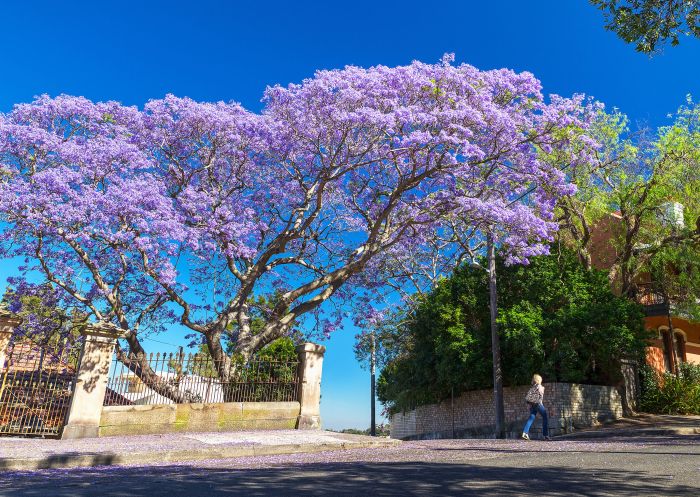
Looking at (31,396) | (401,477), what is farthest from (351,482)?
(31,396)

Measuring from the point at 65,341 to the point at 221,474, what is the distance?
13.6m

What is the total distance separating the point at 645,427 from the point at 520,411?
3945mm

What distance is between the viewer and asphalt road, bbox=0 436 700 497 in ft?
19.7

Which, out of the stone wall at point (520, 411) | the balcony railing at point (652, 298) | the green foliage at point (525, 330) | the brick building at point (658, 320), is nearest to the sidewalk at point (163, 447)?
the green foliage at point (525, 330)

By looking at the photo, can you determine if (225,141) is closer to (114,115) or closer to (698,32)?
(114,115)

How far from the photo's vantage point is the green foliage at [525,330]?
63.4 ft

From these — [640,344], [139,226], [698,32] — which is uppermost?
[698,32]

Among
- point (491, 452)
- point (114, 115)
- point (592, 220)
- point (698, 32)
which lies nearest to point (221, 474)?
point (491, 452)

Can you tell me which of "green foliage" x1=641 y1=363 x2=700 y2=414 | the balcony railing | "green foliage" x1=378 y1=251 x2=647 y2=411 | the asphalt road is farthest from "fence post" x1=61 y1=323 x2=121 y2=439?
the balcony railing

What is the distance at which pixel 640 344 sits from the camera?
19.7 metres

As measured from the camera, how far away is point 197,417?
1488cm

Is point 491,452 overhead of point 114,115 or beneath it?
beneath

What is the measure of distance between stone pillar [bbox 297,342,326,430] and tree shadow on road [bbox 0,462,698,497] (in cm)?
747

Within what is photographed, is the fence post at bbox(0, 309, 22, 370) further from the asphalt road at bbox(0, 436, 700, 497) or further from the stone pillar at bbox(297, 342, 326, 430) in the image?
the stone pillar at bbox(297, 342, 326, 430)
